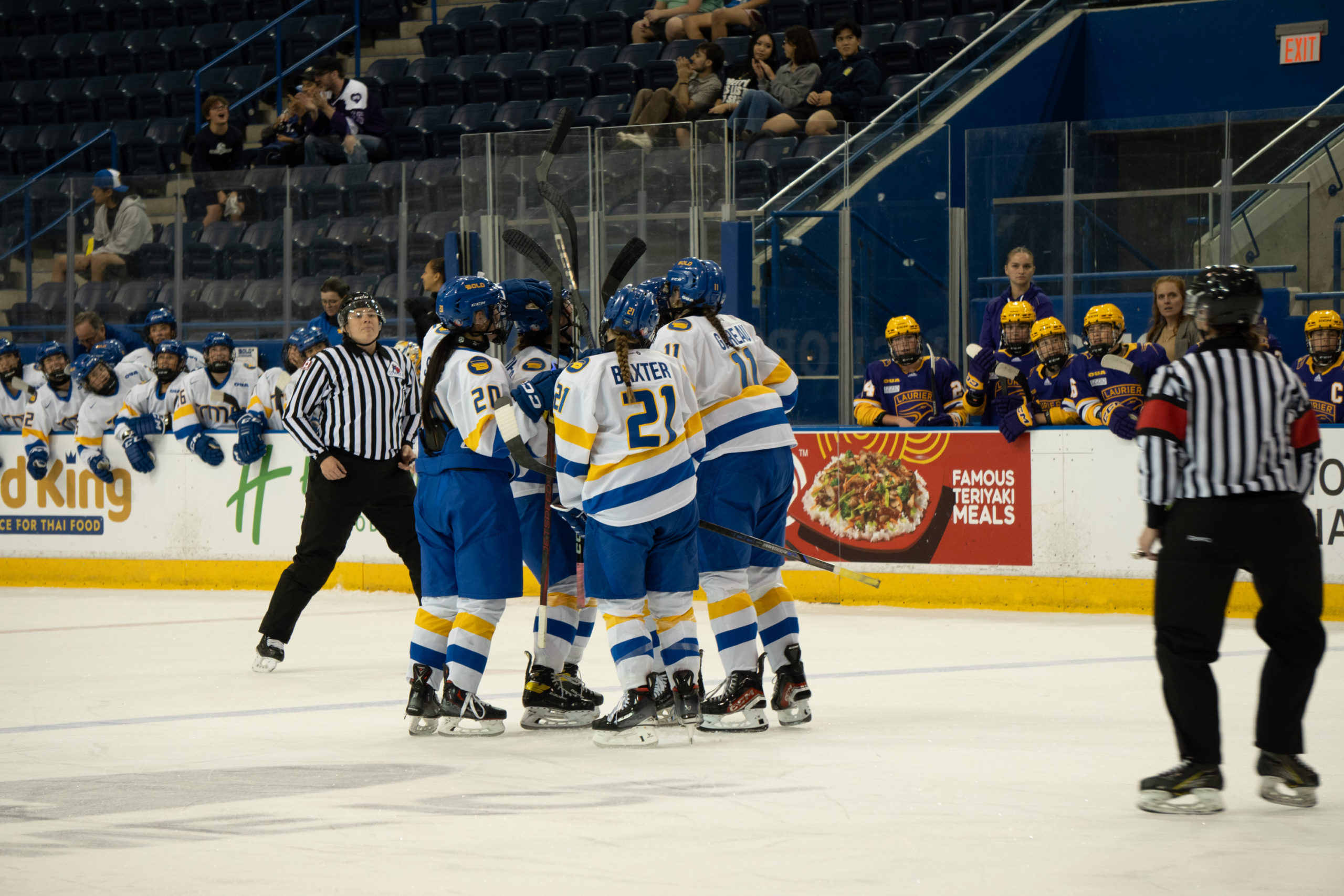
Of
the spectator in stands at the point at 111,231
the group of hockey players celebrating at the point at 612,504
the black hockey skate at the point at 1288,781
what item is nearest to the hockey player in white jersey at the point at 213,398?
the spectator in stands at the point at 111,231

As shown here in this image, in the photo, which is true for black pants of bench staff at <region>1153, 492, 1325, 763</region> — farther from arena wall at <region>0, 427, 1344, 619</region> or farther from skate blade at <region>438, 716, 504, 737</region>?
arena wall at <region>0, 427, 1344, 619</region>

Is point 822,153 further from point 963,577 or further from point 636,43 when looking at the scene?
point 636,43

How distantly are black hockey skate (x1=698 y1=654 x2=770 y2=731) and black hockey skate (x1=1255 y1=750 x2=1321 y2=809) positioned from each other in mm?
1730

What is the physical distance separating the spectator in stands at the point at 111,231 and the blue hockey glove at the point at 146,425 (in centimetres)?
196

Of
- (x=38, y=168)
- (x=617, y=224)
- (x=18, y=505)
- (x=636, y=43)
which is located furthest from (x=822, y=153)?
(x=38, y=168)

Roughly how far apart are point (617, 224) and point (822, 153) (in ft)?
4.48

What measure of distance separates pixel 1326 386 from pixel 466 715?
5.40 metres

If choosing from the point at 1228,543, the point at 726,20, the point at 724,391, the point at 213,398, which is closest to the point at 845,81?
the point at 726,20

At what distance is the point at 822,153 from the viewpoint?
1023 centimetres

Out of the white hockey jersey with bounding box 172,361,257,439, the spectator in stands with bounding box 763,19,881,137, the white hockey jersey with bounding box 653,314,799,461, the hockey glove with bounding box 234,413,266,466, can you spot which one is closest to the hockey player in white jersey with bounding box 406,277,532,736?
the white hockey jersey with bounding box 653,314,799,461

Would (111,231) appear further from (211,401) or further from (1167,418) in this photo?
(1167,418)

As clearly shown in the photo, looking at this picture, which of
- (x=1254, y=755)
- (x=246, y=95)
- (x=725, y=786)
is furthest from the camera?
(x=246, y=95)

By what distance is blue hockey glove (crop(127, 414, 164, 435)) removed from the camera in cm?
1079

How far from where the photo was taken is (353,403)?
6.96m
